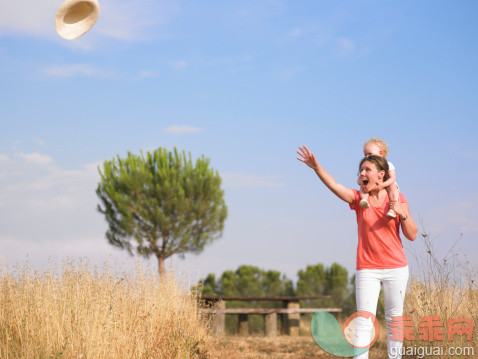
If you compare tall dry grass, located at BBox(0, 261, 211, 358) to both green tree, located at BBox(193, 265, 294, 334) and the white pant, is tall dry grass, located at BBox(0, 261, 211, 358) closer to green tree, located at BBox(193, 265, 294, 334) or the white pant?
the white pant

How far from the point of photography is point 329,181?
11.9 feet

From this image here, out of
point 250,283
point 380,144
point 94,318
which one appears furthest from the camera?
point 250,283

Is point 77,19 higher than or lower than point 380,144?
higher

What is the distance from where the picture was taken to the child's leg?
3.46 m

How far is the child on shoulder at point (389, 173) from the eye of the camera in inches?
138

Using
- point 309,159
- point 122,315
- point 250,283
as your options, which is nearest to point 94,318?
point 122,315

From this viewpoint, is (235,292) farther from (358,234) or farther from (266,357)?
(358,234)

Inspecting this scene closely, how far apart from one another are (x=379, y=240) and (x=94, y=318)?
2893 mm

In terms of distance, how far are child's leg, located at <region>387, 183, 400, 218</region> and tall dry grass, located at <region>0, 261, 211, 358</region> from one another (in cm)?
253

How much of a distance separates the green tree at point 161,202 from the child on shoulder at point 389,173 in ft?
55.9

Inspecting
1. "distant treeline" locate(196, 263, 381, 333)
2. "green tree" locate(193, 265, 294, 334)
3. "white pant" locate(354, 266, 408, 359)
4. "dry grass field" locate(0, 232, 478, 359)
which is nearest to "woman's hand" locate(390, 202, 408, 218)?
"white pant" locate(354, 266, 408, 359)

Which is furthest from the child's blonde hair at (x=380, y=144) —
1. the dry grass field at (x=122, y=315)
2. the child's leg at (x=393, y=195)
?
the dry grass field at (x=122, y=315)

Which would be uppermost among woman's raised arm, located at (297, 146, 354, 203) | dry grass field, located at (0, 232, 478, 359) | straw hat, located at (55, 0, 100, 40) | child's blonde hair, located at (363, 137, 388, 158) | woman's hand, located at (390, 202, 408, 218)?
straw hat, located at (55, 0, 100, 40)

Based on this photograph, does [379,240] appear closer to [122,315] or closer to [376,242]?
[376,242]
